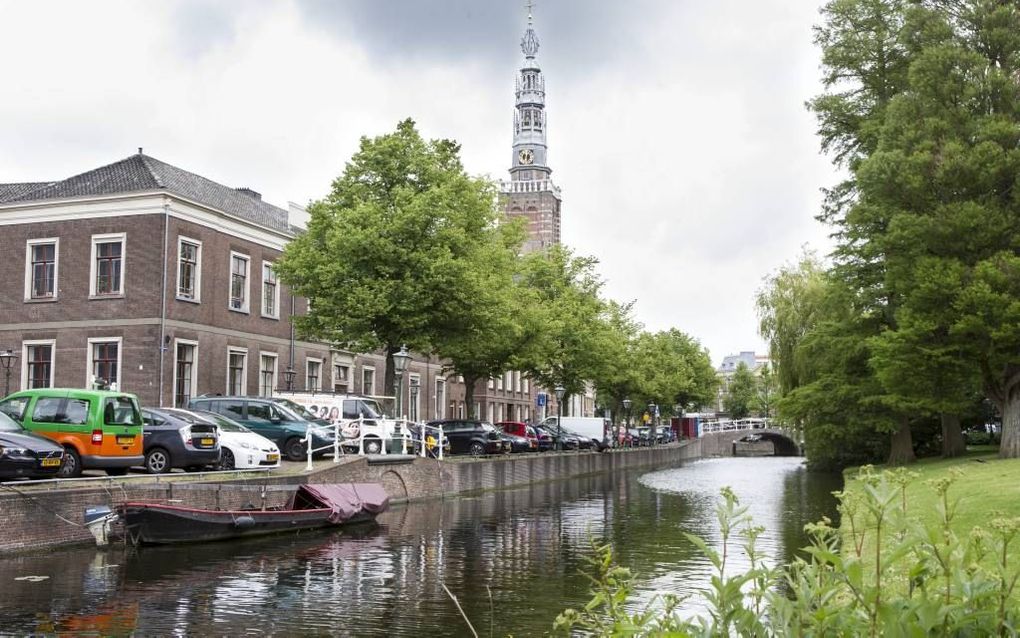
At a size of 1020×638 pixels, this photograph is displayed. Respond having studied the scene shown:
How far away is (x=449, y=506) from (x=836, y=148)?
21.3 m

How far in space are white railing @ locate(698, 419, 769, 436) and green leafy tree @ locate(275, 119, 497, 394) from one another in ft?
234

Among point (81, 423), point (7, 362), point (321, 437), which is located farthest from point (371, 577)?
point (7, 362)

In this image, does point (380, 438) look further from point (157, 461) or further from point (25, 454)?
point (25, 454)

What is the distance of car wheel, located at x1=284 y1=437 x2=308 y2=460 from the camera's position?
102 ft

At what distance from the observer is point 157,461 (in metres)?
24.9

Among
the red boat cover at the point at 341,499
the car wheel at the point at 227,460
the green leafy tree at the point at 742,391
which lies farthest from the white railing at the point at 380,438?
the green leafy tree at the point at 742,391

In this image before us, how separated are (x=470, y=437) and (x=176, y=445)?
60.0 feet

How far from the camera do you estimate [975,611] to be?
332 cm

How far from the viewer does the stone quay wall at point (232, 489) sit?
17.3 meters

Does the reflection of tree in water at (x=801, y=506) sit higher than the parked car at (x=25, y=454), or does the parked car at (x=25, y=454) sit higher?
the parked car at (x=25, y=454)

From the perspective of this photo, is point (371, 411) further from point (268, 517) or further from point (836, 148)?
point (836, 148)

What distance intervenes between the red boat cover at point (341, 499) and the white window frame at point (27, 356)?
70.7 ft

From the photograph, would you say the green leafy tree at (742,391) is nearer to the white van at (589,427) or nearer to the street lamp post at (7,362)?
the white van at (589,427)

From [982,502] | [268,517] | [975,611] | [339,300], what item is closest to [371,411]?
[339,300]
